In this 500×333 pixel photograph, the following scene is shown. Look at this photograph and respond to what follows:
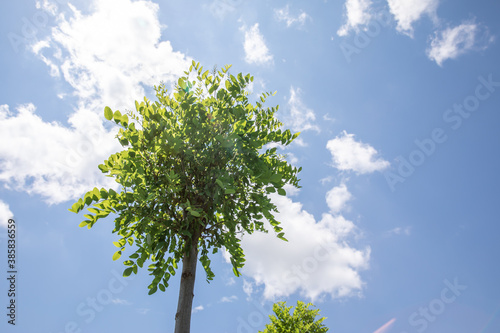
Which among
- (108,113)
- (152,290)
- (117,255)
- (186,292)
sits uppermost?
(108,113)

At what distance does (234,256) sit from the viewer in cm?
692

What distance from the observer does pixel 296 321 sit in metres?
18.3

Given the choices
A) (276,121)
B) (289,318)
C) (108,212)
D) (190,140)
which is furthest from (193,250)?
(289,318)

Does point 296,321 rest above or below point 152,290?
above

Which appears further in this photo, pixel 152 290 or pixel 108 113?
pixel 152 290

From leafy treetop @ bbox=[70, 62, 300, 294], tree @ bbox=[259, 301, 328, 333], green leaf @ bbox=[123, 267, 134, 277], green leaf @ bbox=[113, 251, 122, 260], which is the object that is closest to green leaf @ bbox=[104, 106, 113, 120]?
leafy treetop @ bbox=[70, 62, 300, 294]

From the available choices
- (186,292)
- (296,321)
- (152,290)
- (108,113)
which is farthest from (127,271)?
(296,321)

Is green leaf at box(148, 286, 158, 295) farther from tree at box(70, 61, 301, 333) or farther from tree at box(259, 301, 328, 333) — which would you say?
tree at box(259, 301, 328, 333)

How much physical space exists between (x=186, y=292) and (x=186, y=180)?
224 centimetres

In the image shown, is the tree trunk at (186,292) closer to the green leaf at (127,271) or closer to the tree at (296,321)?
the green leaf at (127,271)

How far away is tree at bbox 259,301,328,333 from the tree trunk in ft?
44.0

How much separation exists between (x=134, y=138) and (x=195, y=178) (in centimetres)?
151

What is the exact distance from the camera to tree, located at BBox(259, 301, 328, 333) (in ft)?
57.9

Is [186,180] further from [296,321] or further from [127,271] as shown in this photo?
[296,321]
